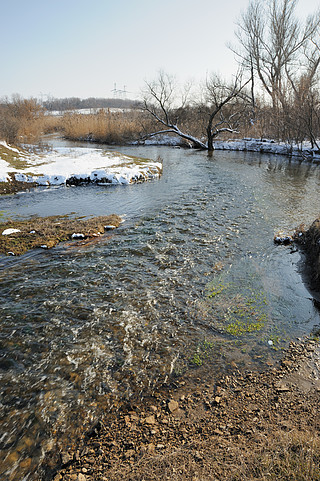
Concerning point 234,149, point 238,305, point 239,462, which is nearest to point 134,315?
point 238,305

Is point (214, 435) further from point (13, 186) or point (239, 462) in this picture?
point (13, 186)

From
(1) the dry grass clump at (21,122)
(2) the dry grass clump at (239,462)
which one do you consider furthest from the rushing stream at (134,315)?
(1) the dry grass clump at (21,122)

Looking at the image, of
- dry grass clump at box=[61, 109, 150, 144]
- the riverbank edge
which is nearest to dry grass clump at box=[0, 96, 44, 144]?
dry grass clump at box=[61, 109, 150, 144]

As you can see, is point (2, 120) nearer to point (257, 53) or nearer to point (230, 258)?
point (230, 258)

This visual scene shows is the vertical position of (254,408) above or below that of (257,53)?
below

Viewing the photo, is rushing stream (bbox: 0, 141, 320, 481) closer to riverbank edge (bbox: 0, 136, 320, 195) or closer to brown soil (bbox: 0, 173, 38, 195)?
brown soil (bbox: 0, 173, 38, 195)

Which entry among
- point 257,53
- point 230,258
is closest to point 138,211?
point 230,258

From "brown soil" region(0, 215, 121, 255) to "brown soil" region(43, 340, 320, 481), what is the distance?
5.26 metres

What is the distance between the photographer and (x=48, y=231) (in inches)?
308

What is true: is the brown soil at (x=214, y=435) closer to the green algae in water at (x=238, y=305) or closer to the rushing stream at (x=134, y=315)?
the rushing stream at (x=134, y=315)

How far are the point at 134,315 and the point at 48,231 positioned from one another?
4506mm

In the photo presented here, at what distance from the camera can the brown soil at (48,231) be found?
23.4 ft

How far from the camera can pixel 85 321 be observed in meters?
4.50

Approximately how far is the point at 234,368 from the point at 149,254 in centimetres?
370
